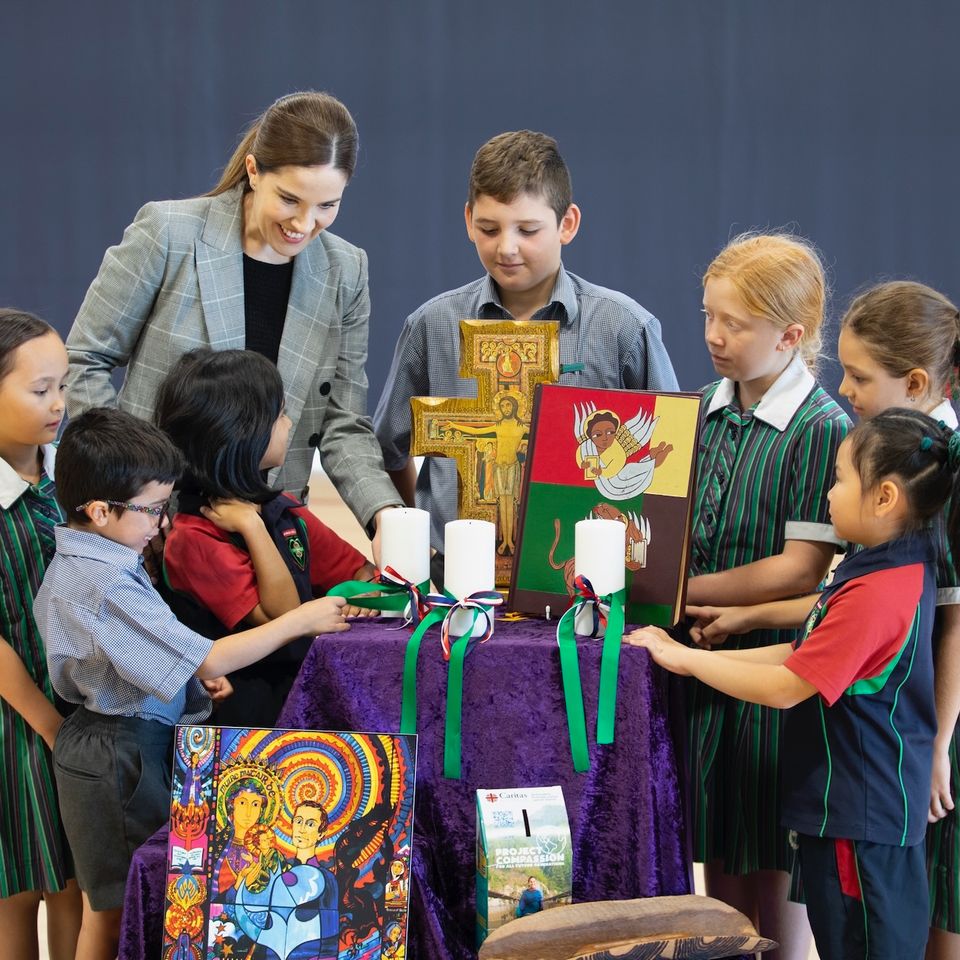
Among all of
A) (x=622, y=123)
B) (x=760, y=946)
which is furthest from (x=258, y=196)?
(x=622, y=123)

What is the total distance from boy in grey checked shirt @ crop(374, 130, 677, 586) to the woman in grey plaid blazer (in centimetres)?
11

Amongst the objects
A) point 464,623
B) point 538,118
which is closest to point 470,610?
point 464,623

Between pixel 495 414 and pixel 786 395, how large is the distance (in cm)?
45

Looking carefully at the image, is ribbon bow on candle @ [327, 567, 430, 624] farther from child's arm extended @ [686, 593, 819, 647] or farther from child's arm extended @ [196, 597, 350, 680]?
child's arm extended @ [686, 593, 819, 647]

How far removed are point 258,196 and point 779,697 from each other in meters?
1.16

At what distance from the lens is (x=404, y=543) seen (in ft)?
5.06

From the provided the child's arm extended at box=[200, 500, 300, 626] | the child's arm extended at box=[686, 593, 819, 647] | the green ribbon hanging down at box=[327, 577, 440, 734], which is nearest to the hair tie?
the child's arm extended at box=[686, 593, 819, 647]

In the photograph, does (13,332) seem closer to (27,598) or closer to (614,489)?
(27,598)

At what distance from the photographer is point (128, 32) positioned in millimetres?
5680

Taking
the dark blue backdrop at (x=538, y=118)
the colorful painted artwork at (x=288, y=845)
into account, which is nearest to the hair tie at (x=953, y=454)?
the colorful painted artwork at (x=288, y=845)

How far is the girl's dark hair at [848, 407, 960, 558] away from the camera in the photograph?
1502 mm

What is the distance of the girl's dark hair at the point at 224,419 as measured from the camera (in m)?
1.67

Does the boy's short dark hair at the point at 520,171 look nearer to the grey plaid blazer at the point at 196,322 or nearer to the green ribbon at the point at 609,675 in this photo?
the grey plaid blazer at the point at 196,322

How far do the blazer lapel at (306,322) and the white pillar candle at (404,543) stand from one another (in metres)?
0.58
